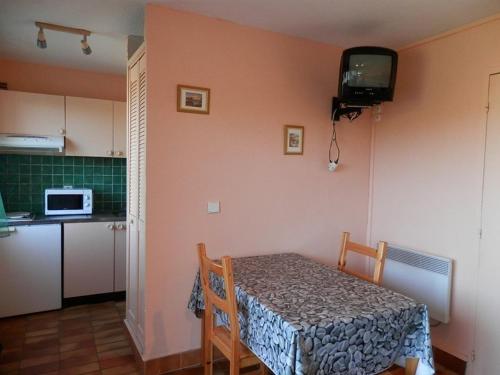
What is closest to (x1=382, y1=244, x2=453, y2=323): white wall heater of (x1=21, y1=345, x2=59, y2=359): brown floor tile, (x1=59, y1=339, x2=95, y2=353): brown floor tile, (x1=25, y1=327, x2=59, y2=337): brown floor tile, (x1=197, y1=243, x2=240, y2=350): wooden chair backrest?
(x1=197, y1=243, x2=240, y2=350): wooden chair backrest

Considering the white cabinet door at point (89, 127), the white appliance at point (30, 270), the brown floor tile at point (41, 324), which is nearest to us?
the brown floor tile at point (41, 324)

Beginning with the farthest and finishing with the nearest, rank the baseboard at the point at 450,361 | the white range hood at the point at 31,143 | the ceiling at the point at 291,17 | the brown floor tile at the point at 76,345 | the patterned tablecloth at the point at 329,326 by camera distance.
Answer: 1. the white range hood at the point at 31,143
2. the brown floor tile at the point at 76,345
3. the baseboard at the point at 450,361
4. the ceiling at the point at 291,17
5. the patterned tablecloth at the point at 329,326

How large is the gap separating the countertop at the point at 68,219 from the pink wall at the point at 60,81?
1283 millimetres

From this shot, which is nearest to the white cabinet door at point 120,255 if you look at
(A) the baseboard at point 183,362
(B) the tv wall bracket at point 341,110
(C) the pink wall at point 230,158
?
(A) the baseboard at point 183,362

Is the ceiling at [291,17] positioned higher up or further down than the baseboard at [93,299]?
higher up

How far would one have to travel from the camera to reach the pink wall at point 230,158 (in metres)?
2.28

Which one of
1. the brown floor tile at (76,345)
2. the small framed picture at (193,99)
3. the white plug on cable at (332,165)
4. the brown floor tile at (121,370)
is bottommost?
the brown floor tile at (121,370)

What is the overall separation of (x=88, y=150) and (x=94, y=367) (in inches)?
81.3

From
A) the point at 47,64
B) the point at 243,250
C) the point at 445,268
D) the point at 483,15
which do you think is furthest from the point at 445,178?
the point at 47,64

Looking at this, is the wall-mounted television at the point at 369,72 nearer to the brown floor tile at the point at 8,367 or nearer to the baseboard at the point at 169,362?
the baseboard at the point at 169,362

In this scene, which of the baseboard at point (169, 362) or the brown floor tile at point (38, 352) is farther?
the brown floor tile at point (38, 352)

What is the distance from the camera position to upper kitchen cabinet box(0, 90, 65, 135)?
327 centimetres

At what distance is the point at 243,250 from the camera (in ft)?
8.43

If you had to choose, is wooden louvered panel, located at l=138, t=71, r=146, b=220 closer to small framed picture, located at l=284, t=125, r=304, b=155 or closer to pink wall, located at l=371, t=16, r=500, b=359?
small framed picture, located at l=284, t=125, r=304, b=155
